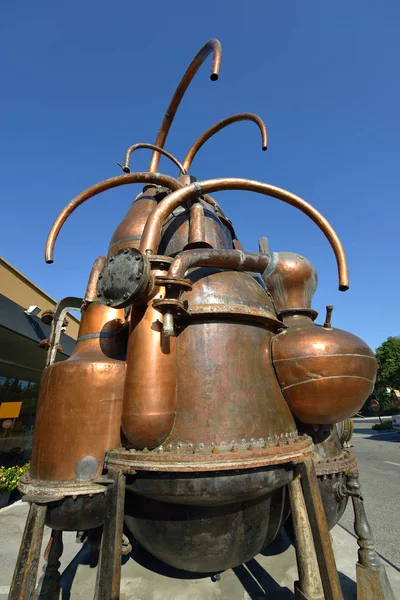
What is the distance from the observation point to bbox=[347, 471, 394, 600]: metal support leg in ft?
11.2

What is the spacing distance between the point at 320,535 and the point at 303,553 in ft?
0.79

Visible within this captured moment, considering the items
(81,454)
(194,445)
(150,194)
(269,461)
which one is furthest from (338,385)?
(150,194)

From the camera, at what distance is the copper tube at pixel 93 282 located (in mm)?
3895

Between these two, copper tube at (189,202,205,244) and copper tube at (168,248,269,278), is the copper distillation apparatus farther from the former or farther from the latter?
copper tube at (189,202,205,244)

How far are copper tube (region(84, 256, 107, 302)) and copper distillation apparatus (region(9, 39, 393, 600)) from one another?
72 cm

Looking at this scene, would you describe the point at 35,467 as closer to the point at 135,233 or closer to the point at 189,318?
the point at 189,318

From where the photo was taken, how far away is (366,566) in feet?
11.5

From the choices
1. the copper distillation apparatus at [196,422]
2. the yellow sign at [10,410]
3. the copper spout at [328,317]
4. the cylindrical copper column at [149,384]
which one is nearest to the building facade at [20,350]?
the yellow sign at [10,410]

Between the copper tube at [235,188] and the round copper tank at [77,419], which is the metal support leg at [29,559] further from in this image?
the copper tube at [235,188]

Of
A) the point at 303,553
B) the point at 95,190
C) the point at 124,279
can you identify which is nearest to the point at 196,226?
the point at 124,279

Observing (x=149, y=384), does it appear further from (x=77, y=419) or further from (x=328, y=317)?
(x=328, y=317)

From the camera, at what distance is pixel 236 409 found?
2.76m

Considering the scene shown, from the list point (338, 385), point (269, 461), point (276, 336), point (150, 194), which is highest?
point (150, 194)

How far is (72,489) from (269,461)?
1662 mm
